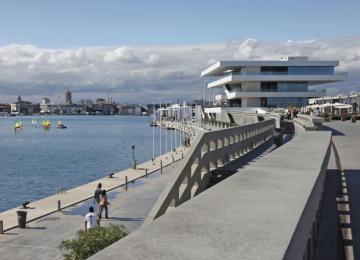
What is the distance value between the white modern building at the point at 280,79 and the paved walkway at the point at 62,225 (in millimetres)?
80358

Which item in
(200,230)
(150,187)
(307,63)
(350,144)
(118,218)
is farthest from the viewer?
(307,63)

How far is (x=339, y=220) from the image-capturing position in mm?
11867

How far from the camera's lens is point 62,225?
23.9 meters

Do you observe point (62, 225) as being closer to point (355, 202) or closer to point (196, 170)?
point (196, 170)

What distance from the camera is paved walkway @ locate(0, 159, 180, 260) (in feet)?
63.6

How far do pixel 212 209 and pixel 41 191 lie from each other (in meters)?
42.8

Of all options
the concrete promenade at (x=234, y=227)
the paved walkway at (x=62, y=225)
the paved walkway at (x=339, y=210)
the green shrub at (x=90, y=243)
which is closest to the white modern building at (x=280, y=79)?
the paved walkway at (x=62, y=225)

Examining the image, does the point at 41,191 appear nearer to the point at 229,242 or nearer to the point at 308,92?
the point at 229,242

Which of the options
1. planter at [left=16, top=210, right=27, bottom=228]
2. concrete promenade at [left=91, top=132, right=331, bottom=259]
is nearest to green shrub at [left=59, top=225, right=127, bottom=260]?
concrete promenade at [left=91, top=132, right=331, bottom=259]

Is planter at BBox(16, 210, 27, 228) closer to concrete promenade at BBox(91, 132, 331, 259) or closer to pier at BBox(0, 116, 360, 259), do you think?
pier at BBox(0, 116, 360, 259)

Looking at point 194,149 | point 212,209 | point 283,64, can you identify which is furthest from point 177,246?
point 283,64

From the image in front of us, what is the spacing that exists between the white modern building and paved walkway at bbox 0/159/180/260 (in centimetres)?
8036

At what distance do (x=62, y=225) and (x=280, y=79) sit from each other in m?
91.8

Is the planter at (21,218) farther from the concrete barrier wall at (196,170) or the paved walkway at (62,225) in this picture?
the concrete barrier wall at (196,170)
